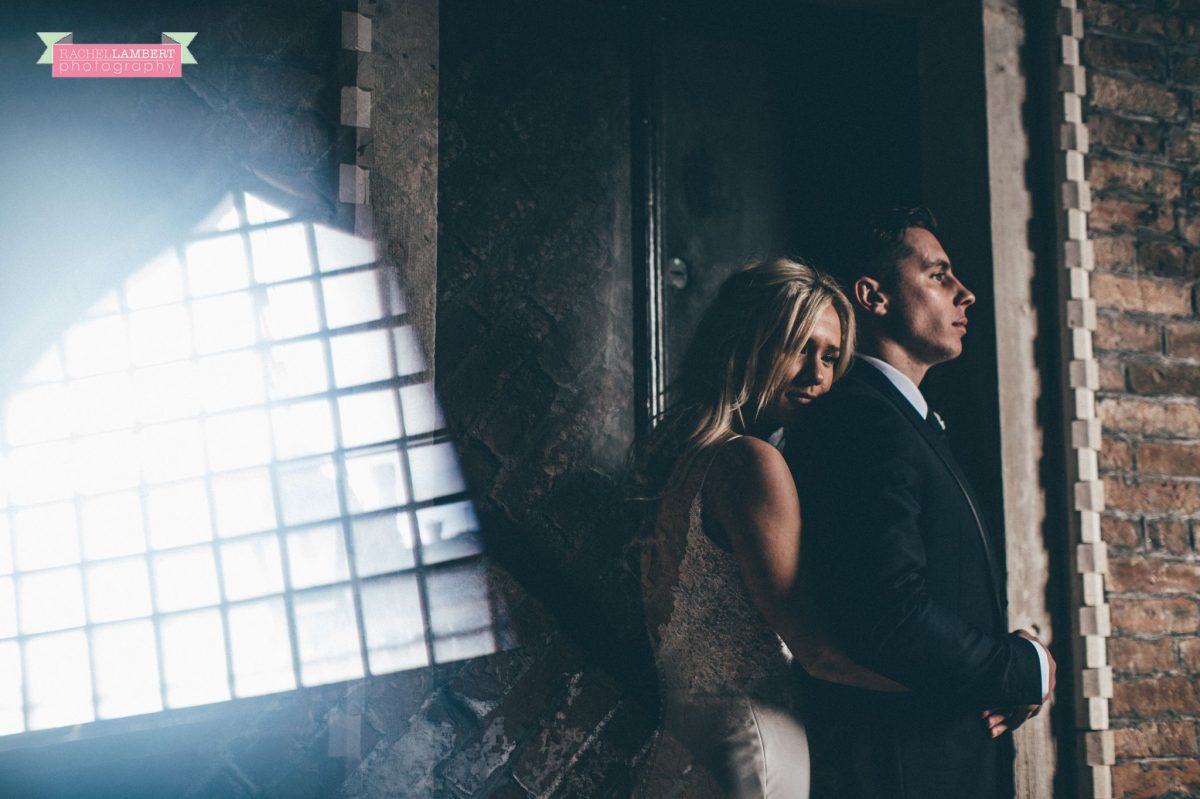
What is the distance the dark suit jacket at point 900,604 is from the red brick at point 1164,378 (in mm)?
848

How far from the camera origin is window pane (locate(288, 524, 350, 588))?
1.72 m

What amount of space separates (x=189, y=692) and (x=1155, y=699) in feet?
6.73

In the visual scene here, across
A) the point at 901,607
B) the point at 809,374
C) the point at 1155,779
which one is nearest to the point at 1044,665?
the point at 901,607

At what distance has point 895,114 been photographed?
2328mm

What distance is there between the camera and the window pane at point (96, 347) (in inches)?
65.2

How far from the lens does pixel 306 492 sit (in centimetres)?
173

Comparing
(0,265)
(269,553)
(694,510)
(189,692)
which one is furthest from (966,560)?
(0,265)

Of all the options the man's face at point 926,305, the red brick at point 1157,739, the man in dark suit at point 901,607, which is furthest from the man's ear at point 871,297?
the red brick at point 1157,739

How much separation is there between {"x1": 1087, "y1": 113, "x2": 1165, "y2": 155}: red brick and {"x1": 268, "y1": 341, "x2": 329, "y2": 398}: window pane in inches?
72.8

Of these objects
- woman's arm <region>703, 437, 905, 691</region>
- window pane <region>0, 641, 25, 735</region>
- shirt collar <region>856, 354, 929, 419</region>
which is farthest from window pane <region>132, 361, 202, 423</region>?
shirt collar <region>856, 354, 929, 419</region>

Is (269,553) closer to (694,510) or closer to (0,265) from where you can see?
(0,265)

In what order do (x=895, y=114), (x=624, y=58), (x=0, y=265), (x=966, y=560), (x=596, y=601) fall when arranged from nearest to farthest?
(x=966, y=560)
(x=0, y=265)
(x=596, y=601)
(x=624, y=58)
(x=895, y=114)

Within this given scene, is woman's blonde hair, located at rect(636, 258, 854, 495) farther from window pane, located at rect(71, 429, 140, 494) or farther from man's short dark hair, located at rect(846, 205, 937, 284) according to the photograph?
window pane, located at rect(71, 429, 140, 494)

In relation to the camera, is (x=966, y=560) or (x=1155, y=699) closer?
(x=966, y=560)
